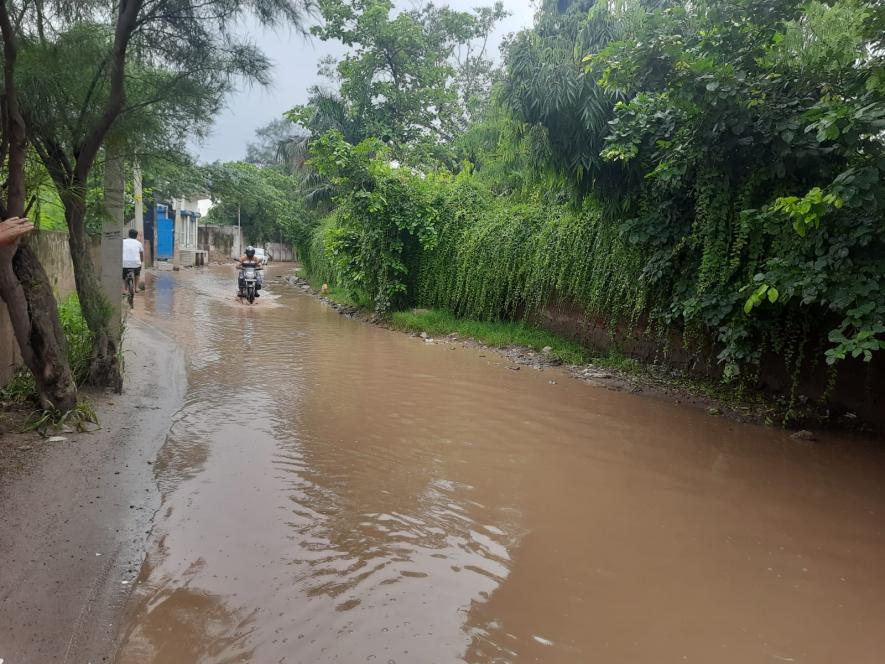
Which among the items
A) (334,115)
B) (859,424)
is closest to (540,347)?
(859,424)

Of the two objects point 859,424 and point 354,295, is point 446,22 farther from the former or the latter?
point 859,424

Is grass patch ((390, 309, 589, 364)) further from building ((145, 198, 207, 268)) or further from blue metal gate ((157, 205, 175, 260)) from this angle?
blue metal gate ((157, 205, 175, 260))

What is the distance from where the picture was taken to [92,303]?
19.0ft

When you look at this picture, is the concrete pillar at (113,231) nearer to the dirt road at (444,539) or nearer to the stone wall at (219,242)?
the dirt road at (444,539)

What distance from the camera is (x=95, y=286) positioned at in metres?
5.83

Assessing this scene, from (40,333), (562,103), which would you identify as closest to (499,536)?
(40,333)

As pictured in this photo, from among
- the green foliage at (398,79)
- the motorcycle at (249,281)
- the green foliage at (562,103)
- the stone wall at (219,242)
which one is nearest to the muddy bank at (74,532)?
the green foliage at (562,103)

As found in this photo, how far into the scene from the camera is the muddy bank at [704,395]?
6.30m

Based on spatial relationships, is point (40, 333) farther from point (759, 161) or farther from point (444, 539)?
point (759, 161)

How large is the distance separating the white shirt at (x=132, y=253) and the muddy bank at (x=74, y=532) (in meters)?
8.36

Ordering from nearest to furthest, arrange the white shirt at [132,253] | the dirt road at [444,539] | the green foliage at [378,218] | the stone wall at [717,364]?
the dirt road at [444,539] < the stone wall at [717,364] < the green foliage at [378,218] < the white shirt at [132,253]

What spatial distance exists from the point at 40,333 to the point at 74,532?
2.08 metres

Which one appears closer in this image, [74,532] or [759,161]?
[74,532]

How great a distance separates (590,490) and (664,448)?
1.44 m
